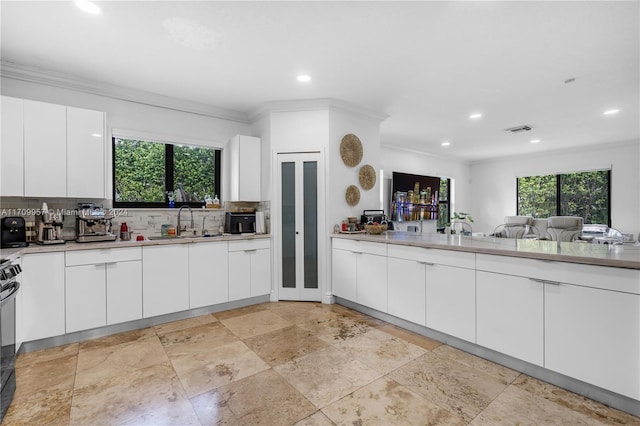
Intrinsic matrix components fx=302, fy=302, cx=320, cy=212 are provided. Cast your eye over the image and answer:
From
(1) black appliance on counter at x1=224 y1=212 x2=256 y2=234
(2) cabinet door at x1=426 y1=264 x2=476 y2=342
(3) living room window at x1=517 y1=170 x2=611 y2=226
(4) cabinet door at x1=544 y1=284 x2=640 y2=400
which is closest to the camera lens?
(4) cabinet door at x1=544 y1=284 x2=640 y2=400

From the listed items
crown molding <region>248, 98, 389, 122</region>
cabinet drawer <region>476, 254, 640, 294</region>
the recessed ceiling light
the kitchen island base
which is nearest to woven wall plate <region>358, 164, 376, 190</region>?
crown molding <region>248, 98, 389, 122</region>

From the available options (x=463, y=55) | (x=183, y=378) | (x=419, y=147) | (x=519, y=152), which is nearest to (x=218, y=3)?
(x=463, y=55)

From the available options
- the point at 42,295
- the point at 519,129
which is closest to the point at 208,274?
the point at 42,295

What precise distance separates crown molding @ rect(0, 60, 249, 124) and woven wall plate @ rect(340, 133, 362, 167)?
1.59 metres

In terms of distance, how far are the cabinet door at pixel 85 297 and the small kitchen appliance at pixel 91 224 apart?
1.12ft

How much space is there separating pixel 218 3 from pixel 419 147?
578 cm

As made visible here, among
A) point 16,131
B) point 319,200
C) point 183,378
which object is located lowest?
point 183,378

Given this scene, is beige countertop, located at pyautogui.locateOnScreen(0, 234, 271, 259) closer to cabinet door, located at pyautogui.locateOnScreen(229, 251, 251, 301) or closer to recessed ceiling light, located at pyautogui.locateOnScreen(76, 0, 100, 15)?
cabinet door, located at pyautogui.locateOnScreen(229, 251, 251, 301)

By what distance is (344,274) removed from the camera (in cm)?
381

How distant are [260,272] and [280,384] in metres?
1.97

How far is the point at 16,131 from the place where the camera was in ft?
9.00

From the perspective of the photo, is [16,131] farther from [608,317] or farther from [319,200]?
[608,317]

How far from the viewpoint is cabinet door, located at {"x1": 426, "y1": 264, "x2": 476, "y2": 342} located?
2516 mm

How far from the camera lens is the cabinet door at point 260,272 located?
12.9 feet
